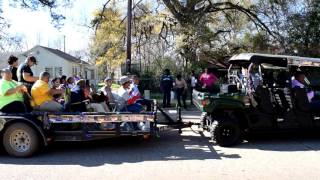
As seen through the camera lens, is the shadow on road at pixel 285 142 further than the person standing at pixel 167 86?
No

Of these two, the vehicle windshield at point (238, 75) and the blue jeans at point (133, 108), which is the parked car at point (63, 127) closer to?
the blue jeans at point (133, 108)

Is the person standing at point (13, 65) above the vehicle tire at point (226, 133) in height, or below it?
above

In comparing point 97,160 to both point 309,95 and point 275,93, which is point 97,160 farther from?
point 309,95

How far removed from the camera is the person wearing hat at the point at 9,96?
896 centimetres

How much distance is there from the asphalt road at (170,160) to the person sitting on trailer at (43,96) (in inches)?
34.8

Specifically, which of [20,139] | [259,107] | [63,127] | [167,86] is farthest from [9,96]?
[167,86]

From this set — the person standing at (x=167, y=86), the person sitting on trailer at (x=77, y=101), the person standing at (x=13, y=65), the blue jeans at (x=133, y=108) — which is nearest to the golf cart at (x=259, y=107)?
the blue jeans at (x=133, y=108)

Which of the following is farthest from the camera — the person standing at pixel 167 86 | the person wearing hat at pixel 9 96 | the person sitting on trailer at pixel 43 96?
the person standing at pixel 167 86

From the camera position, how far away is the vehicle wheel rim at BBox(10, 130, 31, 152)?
344 inches

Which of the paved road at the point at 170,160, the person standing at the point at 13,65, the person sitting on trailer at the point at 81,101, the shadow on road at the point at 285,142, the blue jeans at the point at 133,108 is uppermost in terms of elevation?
the person standing at the point at 13,65

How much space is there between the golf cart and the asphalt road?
0.36 metres

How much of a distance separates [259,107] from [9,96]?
5145mm

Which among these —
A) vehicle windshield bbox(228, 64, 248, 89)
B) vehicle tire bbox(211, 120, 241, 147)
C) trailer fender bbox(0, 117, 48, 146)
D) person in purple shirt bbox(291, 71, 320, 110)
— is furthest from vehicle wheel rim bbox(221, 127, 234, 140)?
trailer fender bbox(0, 117, 48, 146)

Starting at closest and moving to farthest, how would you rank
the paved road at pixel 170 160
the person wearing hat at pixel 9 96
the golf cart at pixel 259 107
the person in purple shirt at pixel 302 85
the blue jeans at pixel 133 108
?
the paved road at pixel 170 160 → the person wearing hat at pixel 9 96 → the golf cart at pixel 259 107 → the blue jeans at pixel 133 108 → the person in purple shirt at pixel 302 85
